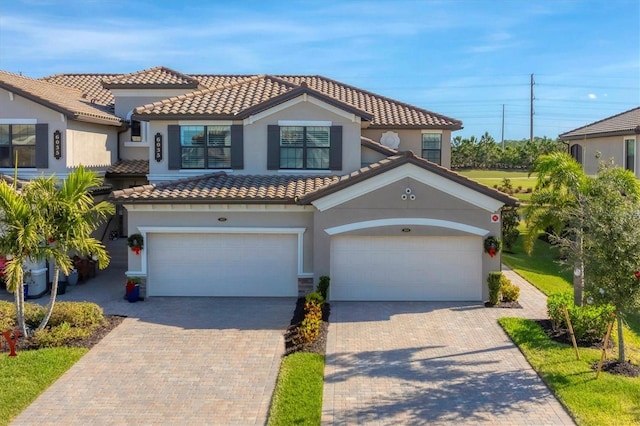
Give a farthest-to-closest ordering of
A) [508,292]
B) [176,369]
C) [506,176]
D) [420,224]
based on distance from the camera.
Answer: [506,176], [508,292], [420,224], [176,369]

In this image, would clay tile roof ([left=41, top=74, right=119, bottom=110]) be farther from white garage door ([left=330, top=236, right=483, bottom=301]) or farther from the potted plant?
white garage door ([left=330, top=236, right=483, bottom=301])

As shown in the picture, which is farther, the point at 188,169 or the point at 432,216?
the point at 188,169

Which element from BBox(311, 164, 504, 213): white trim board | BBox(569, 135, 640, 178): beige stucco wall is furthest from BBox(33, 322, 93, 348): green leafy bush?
BBox(569, 135, 640, 178): beige stucco wall

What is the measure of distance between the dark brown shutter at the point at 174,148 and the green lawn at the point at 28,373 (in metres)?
8.74

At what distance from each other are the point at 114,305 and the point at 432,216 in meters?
10.2

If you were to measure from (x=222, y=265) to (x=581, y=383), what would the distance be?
11.3 m

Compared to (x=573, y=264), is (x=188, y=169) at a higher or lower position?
higher

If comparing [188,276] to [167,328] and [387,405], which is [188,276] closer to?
[167,328]

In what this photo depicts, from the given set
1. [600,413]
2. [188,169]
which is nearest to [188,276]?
[188,169]

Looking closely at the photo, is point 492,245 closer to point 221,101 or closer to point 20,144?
point 221,101

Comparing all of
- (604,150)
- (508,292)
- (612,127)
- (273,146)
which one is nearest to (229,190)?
(273,146)

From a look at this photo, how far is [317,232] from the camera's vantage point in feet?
61.2

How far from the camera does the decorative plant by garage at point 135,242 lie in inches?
747

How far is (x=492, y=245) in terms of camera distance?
18.4 m
